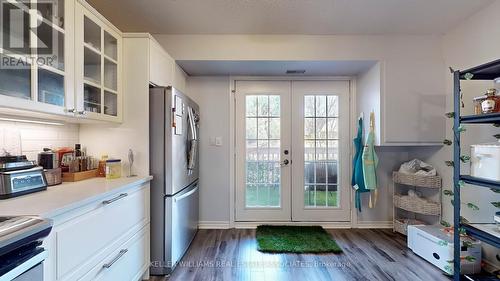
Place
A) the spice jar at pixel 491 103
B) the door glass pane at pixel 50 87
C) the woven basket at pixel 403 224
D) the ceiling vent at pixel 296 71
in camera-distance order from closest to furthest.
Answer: the door glass pane at pixel 50 87
the spice jar at pixel 491 103
the woven basket at pixel 403 224
the ceiling vent at pixel 296 71

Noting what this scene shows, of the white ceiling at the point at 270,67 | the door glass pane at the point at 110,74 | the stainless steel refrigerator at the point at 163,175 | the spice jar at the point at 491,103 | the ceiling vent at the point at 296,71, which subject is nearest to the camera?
the spice jar at the point at 491,103

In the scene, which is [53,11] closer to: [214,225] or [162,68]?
[162,68]

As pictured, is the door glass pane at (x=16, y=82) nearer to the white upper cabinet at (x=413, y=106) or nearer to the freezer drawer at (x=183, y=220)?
the freezer drawer at (x=183, y=220)

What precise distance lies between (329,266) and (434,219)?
61.0 inches

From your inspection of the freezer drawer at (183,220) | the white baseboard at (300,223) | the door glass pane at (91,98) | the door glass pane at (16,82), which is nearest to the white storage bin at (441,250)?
the white baseboard at (300,223)

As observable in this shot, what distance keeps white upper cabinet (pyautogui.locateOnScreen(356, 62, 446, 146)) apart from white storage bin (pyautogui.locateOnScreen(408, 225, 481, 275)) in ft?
2.99

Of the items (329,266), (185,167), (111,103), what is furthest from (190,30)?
(329,266)

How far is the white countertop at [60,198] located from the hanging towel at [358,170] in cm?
245

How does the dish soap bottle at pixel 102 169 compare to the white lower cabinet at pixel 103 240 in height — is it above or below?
Answer: above

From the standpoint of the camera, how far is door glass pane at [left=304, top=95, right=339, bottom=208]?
10.8 feet

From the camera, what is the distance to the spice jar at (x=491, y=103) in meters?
1.76

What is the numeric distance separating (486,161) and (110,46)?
2904mm

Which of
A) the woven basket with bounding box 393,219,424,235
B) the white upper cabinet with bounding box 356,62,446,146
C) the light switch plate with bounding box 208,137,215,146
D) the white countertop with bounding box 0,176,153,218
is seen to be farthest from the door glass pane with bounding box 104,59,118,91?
the woven basket with bounding box 393,219,424,235

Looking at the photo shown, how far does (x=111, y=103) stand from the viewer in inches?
76.2
